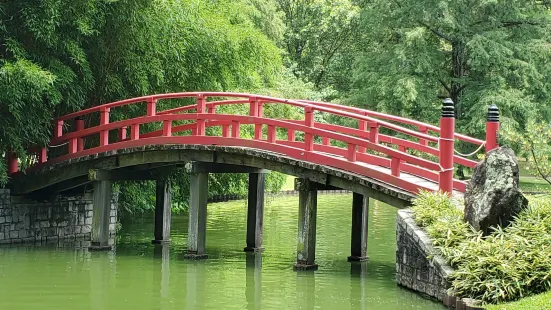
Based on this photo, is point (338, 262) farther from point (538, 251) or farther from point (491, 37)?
point (491, 37)

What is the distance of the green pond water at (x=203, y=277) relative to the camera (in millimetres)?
13977

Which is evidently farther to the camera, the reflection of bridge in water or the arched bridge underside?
the arched bridge underside

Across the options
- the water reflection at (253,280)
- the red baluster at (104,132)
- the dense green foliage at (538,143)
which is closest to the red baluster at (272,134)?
the water reflection at (253,280)

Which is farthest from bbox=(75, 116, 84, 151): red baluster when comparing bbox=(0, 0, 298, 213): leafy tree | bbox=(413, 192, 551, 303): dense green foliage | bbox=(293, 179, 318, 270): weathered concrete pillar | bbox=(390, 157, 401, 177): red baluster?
bbox=(413, 192, 551, 303): dense green foliage

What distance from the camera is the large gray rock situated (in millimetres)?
13039

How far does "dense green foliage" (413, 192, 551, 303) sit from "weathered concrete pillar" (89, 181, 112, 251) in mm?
8369

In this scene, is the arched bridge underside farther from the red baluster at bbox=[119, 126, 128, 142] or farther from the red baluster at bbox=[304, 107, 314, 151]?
the red baluster at bbox=[119, 126, 128, 142]

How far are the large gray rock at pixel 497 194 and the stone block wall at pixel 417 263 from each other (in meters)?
0.77

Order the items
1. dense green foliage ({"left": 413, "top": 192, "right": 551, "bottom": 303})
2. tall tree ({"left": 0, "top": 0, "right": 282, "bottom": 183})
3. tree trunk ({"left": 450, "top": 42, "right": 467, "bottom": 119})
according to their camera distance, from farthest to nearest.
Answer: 1. tree trunk ({"left": 450, "top": 42, "right": 467, "bottom": 119})
2. tall tree ({"left": 0, "top": 0, "right": 282, "bottom": 183})
3. dense green foliage ({"left": 413, "top": 192, "right": 551, "bottom": 303})

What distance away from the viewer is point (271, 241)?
73.1 feet

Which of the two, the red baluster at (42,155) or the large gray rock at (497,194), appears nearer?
the large gray rock at (497,194)

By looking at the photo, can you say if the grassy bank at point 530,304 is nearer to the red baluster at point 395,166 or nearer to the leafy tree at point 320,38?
the red baluster at point 395,166

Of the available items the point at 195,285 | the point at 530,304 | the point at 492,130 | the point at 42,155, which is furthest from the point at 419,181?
the point at 42,155

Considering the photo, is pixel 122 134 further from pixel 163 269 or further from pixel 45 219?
pixel 163 269
